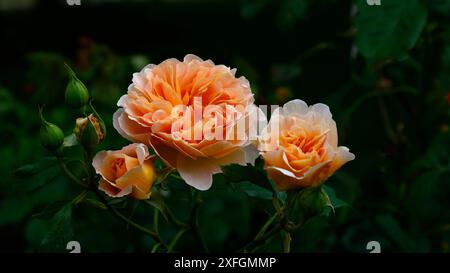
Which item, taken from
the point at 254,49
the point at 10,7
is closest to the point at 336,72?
the point at 254,49

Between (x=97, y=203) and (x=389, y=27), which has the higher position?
(x=389, y=27)

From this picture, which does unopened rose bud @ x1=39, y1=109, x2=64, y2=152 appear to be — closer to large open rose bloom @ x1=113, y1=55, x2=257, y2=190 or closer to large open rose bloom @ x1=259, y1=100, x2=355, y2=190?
large open rose bloom @ x1=113, y1=55, x2=257, y2=190

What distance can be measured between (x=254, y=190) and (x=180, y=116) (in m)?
0.13

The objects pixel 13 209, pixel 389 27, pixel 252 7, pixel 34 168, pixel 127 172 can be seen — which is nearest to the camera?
pixel 127 172

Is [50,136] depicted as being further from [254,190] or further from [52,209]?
[254,190]

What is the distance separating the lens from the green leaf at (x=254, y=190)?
681mm

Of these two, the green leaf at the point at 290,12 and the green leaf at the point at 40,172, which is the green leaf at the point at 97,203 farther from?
the green leaf at the point at 290,12

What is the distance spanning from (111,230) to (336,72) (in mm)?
1430

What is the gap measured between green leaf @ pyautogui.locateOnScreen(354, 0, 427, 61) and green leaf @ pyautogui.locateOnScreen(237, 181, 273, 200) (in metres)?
0.43

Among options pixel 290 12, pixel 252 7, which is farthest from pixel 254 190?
pixel 252 7

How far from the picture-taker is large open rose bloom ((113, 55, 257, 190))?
588 mm

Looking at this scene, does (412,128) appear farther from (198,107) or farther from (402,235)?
(198,107)

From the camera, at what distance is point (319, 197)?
58cm

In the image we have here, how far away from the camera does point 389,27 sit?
105 centimetres
